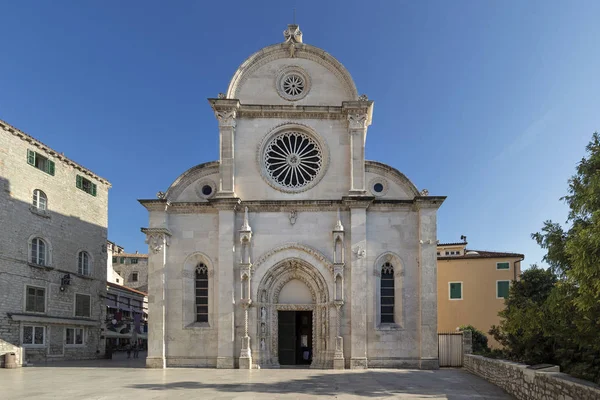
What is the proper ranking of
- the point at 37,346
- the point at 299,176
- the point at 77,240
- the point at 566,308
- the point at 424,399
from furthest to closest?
the point at 77,240 < the point at 37,346 < the point at 299,176 < the point at 424,399 < the point at 566,308

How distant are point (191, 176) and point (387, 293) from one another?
35.7 ft

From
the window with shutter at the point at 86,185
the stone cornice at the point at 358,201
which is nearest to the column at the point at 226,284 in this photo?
the stone cornice at the point at 358,201

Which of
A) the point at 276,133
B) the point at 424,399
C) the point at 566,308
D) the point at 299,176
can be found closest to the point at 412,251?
the point at 299,176

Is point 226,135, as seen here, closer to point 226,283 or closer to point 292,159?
point 292,159

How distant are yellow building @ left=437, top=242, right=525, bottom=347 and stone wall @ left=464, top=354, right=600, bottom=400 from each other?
13748 millimetres

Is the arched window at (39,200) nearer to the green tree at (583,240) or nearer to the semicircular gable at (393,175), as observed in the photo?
the semicircular gable at (393,175)

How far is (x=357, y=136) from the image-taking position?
25.5 m

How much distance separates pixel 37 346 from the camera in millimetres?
28281

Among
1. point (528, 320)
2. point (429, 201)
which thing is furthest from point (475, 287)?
point (528, 320)

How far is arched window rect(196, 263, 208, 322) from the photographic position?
2517 centimetres

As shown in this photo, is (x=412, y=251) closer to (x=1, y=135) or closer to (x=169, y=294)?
(x=169, y=294)

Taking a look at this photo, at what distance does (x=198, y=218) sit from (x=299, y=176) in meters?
5.27

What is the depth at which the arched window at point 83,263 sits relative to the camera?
107 ft

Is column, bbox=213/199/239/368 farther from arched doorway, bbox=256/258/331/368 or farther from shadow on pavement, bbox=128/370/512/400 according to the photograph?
shadow on pavement, bbox=128/370/512/400
